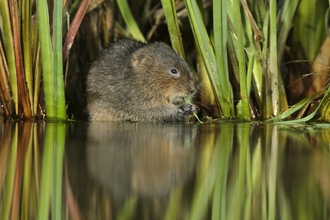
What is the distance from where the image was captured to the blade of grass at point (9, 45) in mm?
3094

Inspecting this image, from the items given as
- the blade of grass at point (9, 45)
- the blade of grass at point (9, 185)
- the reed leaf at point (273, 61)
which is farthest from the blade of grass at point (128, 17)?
the blade of grass at point (9, 185)

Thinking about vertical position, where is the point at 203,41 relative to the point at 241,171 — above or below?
above

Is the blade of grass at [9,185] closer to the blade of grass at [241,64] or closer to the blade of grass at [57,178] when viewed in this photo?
the blade of grass at [57,178]

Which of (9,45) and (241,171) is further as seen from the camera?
(9,45)

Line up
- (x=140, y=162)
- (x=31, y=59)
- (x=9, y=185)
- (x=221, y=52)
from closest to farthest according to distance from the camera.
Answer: (x=9, y=185) → (x=140, y=162) → (x=221, y=52) → (x=31, y=59)

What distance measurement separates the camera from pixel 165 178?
1.18 m

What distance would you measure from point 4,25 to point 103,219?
112 inches

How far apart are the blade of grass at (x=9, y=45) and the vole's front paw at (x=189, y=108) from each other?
161 cm

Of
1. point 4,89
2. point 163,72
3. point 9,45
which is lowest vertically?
point 4,89

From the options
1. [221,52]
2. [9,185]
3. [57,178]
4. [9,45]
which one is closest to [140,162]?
[57,178]

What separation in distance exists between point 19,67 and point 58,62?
45 cm

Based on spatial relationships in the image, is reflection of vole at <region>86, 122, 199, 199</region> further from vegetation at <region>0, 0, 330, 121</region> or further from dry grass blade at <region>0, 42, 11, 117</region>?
dry grass blade at <region>0, 42, 11, 117</region>

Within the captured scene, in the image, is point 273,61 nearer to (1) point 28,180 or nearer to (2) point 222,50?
(2) point 222,50

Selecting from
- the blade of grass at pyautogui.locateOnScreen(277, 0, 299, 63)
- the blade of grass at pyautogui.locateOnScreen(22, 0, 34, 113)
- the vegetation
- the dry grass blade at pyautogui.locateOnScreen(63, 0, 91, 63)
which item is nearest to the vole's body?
the vegetation
